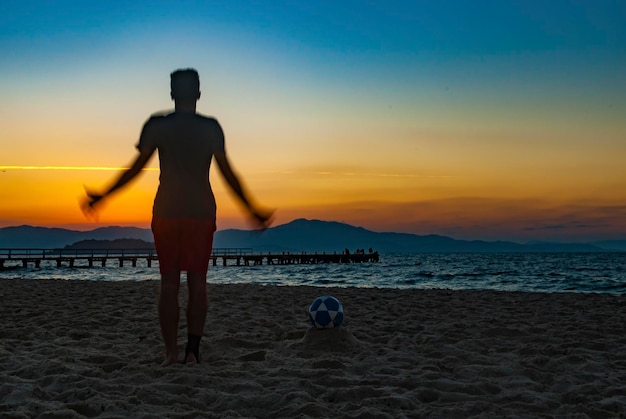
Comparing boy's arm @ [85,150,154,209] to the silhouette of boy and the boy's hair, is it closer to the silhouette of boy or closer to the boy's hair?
the silhouette of boy

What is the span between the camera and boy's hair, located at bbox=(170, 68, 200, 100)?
445cm

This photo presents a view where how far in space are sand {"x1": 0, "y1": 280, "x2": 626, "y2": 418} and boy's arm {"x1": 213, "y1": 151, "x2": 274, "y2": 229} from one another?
3.89 ft

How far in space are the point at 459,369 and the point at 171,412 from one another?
2.34m

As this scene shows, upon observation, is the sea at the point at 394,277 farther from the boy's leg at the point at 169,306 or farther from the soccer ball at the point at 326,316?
the boy's leg at the point at 169,306

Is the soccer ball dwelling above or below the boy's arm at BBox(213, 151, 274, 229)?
below

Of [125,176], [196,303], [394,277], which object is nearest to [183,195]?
[125,176]

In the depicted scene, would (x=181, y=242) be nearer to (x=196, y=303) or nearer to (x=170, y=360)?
(x=196, y=303)

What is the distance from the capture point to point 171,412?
325cm

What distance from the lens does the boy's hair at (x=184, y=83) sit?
445 centimetres

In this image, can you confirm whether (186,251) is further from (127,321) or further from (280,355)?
(127,321)

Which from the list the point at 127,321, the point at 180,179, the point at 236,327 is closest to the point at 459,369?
the point at 180,179

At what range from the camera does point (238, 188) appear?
174 inches

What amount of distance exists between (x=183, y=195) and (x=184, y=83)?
36.6 inches

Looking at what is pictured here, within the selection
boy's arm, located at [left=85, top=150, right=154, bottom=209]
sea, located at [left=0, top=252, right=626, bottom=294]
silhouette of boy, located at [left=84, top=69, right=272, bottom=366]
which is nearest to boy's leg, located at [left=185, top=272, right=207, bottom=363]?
silhouette of boy, located at [left=84, top=69, right=272, bottom=366]
